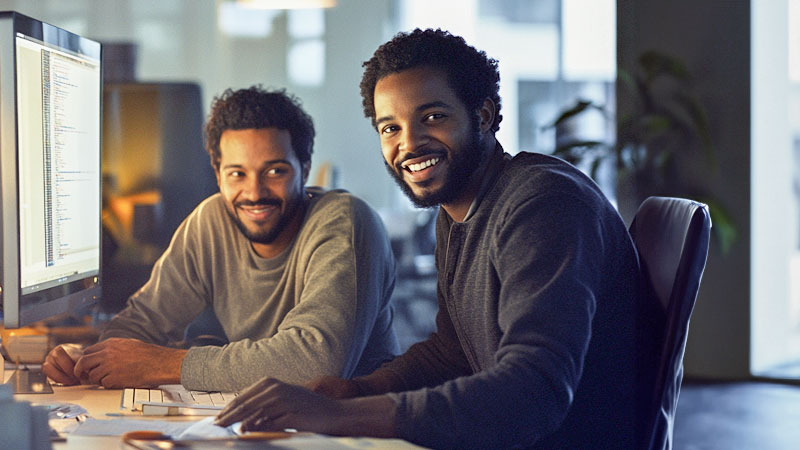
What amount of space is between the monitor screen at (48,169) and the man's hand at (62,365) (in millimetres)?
96

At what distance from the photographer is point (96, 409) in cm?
146

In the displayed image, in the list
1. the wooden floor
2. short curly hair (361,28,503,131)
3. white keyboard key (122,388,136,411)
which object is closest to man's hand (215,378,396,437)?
white keyboard key (122,388,136,411)

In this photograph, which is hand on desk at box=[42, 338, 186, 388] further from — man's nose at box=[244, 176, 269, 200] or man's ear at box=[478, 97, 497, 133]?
man's ear at box=[478, 97, 497, 133]

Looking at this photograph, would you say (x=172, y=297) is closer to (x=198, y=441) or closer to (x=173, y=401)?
(x=173, y=401)

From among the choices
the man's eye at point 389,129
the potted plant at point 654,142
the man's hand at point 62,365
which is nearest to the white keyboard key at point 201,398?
the man's hand at point 62,365

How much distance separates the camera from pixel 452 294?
65.2 inches

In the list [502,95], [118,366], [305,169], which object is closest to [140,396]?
[118,366]

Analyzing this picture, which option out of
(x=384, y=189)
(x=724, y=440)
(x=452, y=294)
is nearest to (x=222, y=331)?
(x=452, y=294)

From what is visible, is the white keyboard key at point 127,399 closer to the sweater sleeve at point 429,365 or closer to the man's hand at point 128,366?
the man's hand at point 128,366

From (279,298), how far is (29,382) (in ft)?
1.77

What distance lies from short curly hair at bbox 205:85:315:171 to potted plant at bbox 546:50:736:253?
2.88 m

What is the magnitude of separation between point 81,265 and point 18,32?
48cm

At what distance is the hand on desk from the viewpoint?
1.64 m

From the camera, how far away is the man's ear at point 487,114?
171 cm
